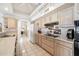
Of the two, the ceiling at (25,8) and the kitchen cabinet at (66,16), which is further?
the kitchen cabinet at (66,16)

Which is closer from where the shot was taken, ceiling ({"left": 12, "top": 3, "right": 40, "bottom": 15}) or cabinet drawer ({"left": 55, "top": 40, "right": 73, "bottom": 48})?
cabinet drawer ({"left": 55, "top": 40, "right": 73, "bottom": 48})

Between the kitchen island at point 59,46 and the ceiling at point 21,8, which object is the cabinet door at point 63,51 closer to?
the kitchen island at point 59,46

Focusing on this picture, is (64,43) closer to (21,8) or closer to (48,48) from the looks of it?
(48,48)

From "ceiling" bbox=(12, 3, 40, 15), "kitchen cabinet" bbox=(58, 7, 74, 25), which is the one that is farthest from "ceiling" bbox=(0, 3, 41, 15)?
"kitchen cabinet" bbox=(58, 7, 74, 25)

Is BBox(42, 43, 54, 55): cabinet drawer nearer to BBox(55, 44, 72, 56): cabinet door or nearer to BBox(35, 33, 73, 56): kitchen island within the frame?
BBox(35, 33, 73, 56): kitchen island

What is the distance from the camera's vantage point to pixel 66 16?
2.73 metres

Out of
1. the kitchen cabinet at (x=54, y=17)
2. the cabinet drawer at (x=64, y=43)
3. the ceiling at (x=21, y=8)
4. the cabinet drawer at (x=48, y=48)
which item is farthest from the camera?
the kitchen cabinet at (x=54, y=17)

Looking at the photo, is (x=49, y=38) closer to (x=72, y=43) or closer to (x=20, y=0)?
(x=72, y=43)

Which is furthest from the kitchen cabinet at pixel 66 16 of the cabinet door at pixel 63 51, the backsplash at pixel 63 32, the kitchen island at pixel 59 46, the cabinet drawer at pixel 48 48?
the cabinet drawer at pixel 48 48

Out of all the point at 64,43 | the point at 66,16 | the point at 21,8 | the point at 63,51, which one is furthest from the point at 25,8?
the point at 63,51

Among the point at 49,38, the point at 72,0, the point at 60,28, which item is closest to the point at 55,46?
the point at 49,38

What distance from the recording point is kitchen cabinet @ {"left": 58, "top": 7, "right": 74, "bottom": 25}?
257cm

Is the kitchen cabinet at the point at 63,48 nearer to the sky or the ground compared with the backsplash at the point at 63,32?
nearer to the ground

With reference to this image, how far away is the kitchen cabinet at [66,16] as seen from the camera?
257 cm
